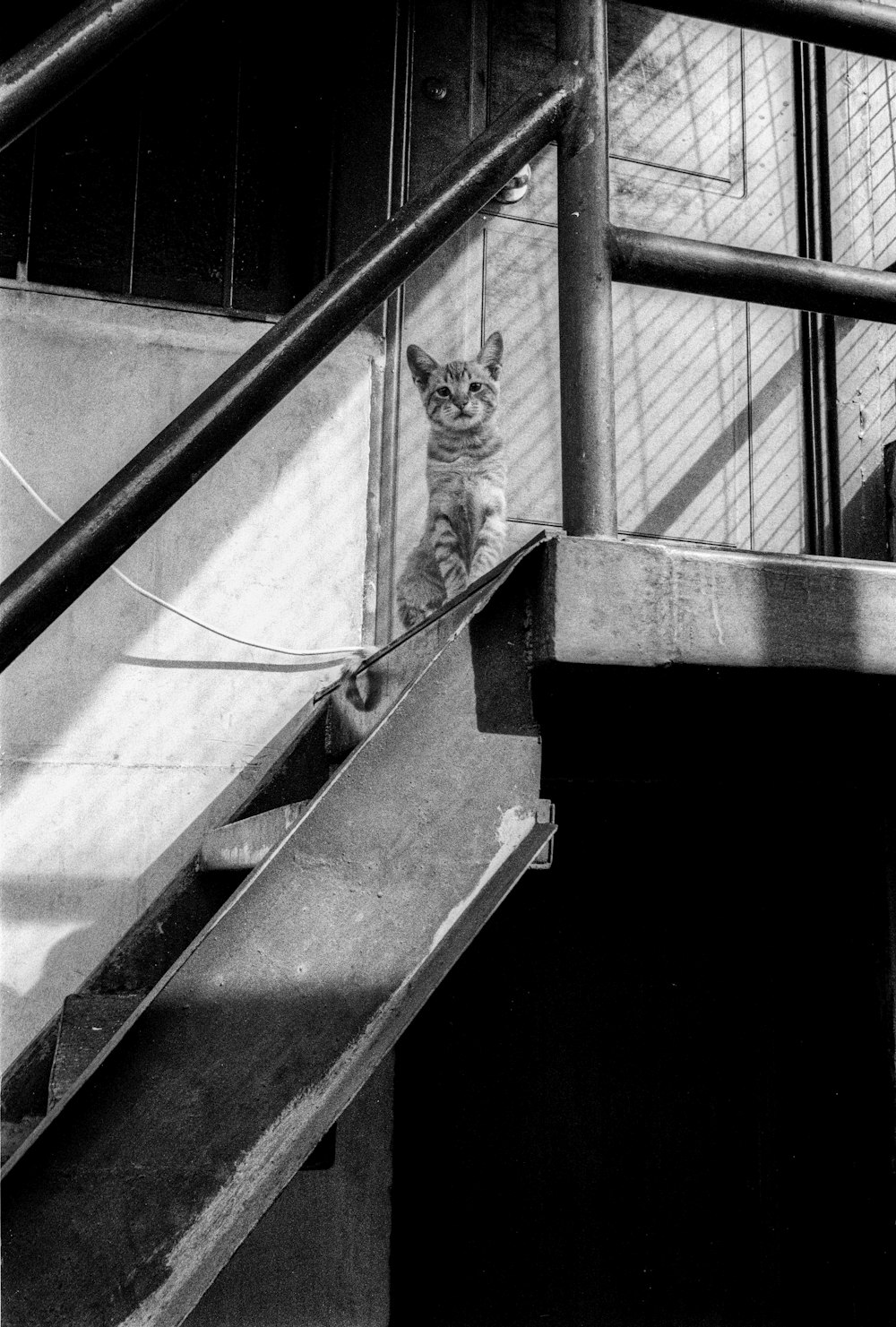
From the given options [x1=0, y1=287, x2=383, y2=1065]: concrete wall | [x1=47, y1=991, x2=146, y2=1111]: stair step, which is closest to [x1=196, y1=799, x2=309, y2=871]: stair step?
[x1=47, y1=991, x2=146, y2=1111]: stair step

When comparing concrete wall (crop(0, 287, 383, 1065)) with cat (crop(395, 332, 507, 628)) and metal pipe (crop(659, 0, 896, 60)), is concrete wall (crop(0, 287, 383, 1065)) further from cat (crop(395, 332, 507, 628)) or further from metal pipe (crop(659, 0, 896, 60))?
metal pipe (crop(659, 0, 896, 60))

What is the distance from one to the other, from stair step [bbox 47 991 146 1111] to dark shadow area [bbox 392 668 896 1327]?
3.69 ft

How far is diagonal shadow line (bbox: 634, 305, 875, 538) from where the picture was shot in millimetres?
3191

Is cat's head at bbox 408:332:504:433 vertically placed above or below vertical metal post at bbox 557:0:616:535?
above

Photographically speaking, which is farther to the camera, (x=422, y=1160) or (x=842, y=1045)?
(x=422, y=1160)

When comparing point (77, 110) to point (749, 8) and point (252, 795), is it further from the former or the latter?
point (749, 8)

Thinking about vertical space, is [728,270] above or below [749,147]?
below

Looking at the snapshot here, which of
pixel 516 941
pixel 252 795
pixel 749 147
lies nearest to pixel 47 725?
pixel 252 795

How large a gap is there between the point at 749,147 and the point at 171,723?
253 cm

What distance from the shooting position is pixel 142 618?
8.75ft

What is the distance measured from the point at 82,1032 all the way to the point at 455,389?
6.22 ft

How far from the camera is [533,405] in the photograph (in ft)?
10.2

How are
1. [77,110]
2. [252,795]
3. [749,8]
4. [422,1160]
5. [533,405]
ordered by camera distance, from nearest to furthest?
[749,8], [252,795], [422,1160], [77,110], [533,405]

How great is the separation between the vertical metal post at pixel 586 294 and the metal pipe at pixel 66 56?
0.45 meters
